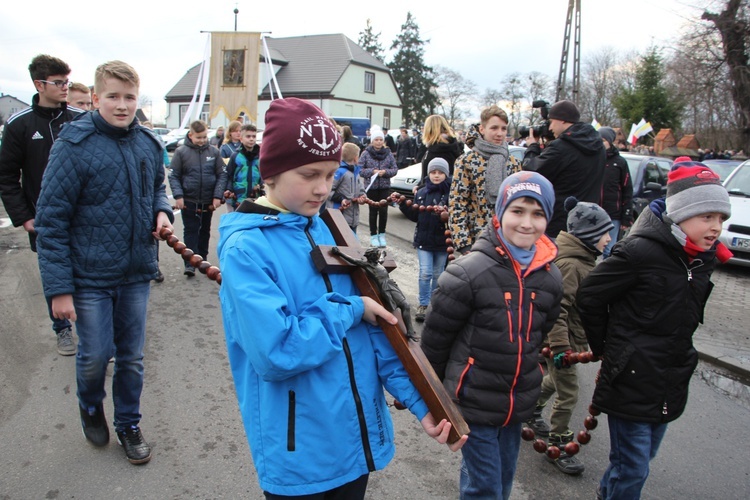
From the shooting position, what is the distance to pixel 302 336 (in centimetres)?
160

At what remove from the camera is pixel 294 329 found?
1.61m

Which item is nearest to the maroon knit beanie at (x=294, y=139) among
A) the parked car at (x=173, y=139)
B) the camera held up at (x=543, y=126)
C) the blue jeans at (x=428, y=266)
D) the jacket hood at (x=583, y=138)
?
the jacket hood at (x=583, y=138)

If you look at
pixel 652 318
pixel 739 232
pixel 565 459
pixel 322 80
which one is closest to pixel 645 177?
pixel 739 232

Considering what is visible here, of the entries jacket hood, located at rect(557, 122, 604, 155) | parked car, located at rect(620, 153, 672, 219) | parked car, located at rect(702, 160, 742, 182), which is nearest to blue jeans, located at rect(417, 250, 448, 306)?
jacket hood, located at rect(557, 122, 604, 155)

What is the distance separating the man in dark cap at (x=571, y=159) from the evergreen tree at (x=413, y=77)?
5752cm

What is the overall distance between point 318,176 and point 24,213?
139 inches

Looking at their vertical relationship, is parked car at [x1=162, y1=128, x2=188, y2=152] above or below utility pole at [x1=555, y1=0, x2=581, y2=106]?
below

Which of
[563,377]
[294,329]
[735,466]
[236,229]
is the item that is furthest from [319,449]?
[735,466]

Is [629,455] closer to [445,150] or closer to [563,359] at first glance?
[563,359]

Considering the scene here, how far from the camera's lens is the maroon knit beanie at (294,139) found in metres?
1.72

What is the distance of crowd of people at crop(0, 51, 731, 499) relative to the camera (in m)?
1.74

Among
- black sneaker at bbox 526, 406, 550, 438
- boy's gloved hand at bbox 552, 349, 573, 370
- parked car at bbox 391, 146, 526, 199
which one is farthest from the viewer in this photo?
parked car at bbox 391, 146, 526, 199

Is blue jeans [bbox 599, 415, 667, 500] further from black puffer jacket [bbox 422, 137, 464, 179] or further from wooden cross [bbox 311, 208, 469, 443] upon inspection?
black puffer jacket [bbox 422, 137, 464, 179]

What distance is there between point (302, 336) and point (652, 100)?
4243cm
